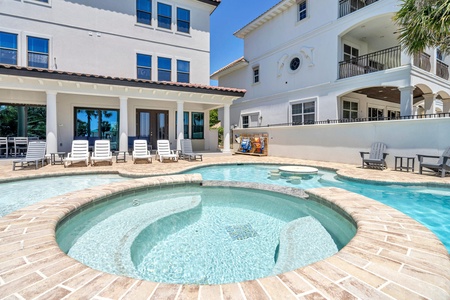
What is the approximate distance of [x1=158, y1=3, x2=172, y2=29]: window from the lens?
577 inches

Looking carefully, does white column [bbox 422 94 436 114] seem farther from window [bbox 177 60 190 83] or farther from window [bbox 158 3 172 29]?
window [bbox 158 3 172 29]

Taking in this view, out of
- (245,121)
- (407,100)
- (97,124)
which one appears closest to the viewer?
(407,100)

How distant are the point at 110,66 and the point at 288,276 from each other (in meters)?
15.0

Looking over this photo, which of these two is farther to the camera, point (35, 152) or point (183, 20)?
point (183, 20)

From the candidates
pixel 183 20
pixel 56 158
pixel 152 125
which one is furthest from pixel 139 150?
pixel 183 20

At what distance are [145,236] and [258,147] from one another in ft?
41.2

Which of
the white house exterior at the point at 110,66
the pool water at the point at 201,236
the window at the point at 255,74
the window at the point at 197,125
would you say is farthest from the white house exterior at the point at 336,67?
the pool water at the point at 201,236

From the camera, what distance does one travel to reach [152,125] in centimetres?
1534

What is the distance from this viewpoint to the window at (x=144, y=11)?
14.1 metres

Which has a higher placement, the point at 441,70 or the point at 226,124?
the point at 441,70

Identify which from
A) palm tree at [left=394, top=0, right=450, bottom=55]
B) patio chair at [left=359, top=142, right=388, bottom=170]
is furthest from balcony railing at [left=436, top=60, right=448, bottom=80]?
patio chair at [left=359, top=142, right=388, bottom=170]

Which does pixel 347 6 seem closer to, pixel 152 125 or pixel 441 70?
pixel 441 70

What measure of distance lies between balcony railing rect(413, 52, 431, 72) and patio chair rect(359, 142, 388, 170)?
5722mm

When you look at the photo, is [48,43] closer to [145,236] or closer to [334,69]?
[145,236]
